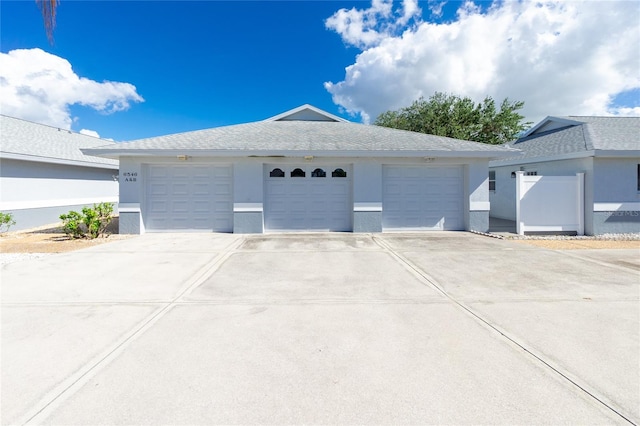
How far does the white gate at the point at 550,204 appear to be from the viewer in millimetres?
10531

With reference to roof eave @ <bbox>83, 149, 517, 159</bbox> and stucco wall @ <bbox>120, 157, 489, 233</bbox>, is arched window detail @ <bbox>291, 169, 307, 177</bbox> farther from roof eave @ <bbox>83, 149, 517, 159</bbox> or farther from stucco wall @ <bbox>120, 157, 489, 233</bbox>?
roof eave @ <bbox>83, 149, 517, 159</bbox>

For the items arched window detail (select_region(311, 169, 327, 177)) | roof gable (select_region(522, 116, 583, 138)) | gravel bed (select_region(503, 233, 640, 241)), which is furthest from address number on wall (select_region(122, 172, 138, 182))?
roof gable (select_region(522, 116, 583, 138))

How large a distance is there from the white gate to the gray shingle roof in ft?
5.49

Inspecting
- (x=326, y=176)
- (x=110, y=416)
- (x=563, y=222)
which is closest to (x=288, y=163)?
(x=326, y=176)

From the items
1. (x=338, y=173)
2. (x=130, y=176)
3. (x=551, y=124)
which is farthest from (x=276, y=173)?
(x=551, y=124)

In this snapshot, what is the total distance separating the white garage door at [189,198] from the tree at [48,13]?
550 centimetres

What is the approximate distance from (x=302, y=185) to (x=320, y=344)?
27.3ft

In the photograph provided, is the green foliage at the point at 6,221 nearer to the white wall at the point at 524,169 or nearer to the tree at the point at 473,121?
the white wall at the point at 524,169

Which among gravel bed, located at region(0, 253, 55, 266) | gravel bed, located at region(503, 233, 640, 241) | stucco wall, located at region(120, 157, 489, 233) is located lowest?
gravel bed, located at region(0, 253, 55, 266)

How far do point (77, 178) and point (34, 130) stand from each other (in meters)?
3.40

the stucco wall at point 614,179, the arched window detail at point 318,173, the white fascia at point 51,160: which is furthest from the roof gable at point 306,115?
the stucco wall at point 614,179

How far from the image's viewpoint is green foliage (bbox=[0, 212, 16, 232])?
1122 centimetres

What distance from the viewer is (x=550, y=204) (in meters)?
10.7

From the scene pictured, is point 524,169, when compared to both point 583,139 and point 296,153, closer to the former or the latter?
point 583,139
